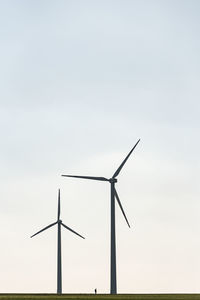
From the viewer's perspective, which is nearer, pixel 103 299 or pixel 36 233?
pixel 103 299

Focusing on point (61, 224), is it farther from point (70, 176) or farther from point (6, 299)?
point (6, 299)

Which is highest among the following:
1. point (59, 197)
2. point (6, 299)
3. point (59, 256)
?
point (59, 197)

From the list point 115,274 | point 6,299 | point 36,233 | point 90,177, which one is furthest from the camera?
point 36,233

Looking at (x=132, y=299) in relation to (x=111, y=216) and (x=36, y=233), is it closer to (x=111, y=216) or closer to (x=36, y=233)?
(x=111, y=216)

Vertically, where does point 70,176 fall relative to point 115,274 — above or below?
above

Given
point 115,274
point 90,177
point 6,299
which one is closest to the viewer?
point 6,299

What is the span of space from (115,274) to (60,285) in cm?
3210

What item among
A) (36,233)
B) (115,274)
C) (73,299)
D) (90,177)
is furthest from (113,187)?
(73,299)

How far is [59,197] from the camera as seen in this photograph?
6732 inches

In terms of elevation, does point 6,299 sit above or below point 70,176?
below

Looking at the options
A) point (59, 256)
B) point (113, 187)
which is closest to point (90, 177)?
point (113, 187)

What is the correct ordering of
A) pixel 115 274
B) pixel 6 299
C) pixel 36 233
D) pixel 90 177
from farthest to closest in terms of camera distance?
pixel 36 233, pixel 90 177, pixel 115 274, pixel 6 299

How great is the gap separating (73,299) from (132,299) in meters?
6.82

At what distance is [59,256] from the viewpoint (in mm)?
165250
